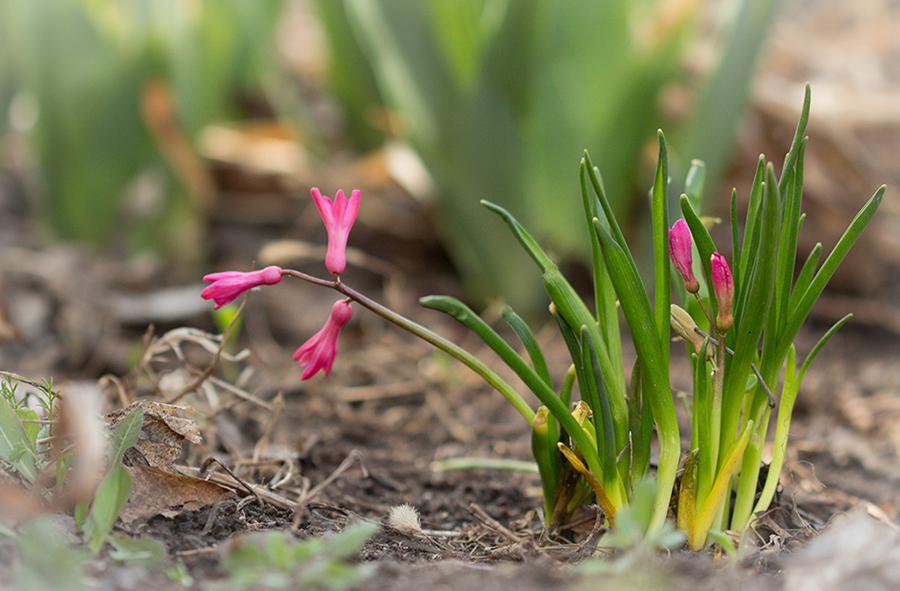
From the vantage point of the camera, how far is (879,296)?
211 centimetres

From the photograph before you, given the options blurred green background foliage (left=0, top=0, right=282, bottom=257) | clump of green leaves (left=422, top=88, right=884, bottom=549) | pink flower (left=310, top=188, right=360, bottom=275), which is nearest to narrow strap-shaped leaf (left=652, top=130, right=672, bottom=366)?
clump of green leaves (left=422, top=88, right=884, bottom=549)

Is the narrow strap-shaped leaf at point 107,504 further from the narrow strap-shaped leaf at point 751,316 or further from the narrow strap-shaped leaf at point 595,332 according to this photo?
the narrow strap-shaped leaf at point 751,316

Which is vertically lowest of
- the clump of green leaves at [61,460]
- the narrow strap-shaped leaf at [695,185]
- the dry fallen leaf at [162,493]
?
the dry fallen leaf at [162,493]

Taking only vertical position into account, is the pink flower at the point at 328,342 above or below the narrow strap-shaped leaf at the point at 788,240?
below

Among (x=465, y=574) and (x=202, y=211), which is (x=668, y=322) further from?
(x=202, y=211)

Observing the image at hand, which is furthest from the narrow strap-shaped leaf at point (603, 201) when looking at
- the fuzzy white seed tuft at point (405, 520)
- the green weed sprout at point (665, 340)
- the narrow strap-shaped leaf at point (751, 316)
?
the fuzzy white seed tuft at point (405, 520)

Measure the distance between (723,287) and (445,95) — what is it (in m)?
1.28

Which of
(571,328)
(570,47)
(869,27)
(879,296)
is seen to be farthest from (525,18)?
(869,27)

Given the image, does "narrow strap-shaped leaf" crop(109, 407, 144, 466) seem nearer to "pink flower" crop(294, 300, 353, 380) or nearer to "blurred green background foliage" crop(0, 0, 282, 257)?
"pink flower" crop(294, 300, 353, 380)

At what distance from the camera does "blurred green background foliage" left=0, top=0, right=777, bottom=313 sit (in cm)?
176

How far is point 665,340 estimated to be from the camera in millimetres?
700

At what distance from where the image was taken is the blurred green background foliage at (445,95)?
5.78ft

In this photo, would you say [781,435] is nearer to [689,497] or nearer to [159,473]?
[689,497]

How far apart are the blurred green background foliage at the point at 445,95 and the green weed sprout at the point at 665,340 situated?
3.73 ft
